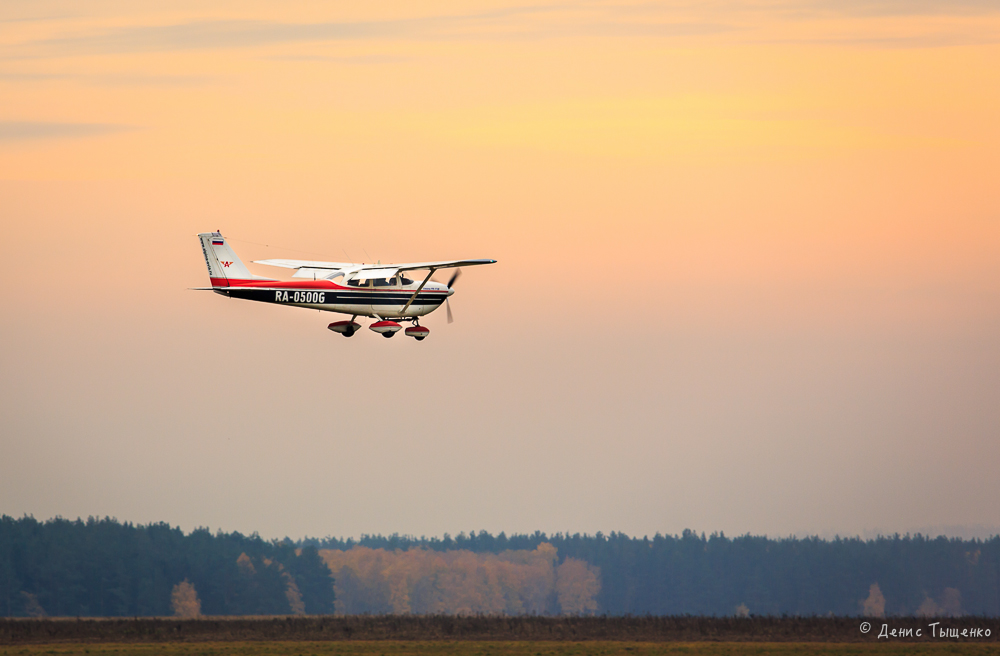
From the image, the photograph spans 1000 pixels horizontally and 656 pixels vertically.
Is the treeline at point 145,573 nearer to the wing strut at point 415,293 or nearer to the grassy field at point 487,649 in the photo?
the grassy field at point 487,649

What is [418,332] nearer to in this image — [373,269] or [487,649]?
[373,269]

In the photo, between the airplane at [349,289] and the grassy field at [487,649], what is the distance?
15391 mm

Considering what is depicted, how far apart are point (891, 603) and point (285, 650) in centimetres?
15979

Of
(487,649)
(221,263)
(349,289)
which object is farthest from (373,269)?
(487,649)

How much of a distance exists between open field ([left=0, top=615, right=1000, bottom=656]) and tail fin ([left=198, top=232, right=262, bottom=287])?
18341 mm

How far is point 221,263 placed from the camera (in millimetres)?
57406

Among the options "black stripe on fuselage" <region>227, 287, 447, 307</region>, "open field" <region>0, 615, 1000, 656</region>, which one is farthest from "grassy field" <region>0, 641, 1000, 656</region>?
"black stripe on fuselage" <region>227, 287, 447, 307</region>

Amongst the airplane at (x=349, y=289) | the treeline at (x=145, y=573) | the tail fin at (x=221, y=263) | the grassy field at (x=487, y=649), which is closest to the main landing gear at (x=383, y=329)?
the airplane at (x=349, y=289)

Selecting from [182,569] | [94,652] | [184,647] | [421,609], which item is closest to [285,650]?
[184,647]

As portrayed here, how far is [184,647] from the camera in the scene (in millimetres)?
59094

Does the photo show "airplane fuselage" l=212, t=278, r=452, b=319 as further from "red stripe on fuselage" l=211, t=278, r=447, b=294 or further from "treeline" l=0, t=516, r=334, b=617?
"treeline" l=0, t=516, r=334, b=617

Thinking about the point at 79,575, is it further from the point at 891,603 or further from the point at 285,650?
the point at 891,603

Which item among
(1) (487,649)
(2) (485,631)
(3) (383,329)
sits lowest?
(1) (487,649)

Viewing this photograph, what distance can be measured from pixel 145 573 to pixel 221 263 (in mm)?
105606
